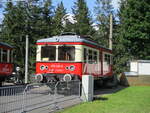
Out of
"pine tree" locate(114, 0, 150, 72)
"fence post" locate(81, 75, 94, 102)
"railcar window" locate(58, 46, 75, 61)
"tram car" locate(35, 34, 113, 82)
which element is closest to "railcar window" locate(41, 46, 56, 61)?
"tram car" locate(35, 34, 113, 82)

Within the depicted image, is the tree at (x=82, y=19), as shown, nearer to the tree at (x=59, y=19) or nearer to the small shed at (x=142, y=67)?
the tree at (x=59, y=19)

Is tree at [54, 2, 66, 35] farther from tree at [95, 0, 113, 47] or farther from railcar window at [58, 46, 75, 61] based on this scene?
railcar window at [58, 46, 75, 61]

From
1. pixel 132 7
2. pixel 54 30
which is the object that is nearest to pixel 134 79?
pixel 132 7

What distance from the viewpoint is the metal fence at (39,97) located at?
26.0 ft

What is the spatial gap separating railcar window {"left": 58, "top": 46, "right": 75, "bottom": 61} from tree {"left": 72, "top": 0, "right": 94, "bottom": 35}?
27.3m

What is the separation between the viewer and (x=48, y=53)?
52.4 feet

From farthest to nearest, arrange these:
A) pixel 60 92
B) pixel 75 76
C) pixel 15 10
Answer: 1. pixel 15 10
2. pixel 75 76
3. pixel 60 92

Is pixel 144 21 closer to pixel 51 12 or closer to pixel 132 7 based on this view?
pixel 132 7

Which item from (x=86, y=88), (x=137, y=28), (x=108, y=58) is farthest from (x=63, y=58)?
(x=137, y=28)

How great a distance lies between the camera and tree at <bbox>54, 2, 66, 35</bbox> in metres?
36.0

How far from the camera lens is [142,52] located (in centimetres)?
3250

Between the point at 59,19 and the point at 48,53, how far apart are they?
929 inches

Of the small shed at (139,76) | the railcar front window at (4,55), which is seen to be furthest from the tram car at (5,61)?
the small shed at (139,76)

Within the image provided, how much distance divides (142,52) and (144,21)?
3384 millimetres
